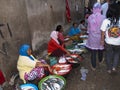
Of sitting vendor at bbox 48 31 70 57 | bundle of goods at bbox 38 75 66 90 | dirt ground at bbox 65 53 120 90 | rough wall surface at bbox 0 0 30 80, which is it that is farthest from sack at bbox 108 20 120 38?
rough wall surface at bbox 0 0 30 80

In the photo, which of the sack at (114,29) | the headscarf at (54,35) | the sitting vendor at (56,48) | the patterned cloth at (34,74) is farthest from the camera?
the headscarf at (54,35)

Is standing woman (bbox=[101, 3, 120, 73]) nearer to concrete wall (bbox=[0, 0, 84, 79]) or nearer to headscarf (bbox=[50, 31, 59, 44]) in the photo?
headscarf (bbox=[50, 31, 59, 44])

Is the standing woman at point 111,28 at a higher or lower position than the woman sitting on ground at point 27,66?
higher

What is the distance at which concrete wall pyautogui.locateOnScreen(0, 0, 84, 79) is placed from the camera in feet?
19.4

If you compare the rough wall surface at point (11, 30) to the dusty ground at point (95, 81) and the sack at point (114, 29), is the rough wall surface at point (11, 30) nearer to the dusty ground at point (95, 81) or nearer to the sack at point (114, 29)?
the dusty ground at point (95, 81)

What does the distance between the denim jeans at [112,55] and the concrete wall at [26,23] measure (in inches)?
88.3

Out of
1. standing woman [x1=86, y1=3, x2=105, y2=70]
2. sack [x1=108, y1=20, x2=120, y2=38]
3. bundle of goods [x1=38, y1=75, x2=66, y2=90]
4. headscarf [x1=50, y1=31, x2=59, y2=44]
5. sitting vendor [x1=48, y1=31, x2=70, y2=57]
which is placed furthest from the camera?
headscarf [x1=50, y1=31, x2=59, y2=44]

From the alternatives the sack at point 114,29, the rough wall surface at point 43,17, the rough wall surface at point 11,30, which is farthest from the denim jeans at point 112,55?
the rough wall surface at point 43,17

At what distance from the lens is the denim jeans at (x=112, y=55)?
18.8 ft

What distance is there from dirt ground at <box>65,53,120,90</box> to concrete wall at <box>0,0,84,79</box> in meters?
1.50

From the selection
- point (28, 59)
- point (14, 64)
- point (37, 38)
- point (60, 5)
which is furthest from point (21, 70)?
point (60, 5)

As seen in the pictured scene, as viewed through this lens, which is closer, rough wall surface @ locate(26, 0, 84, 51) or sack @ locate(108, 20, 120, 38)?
sack @ locate(108, 20, 120, 38)

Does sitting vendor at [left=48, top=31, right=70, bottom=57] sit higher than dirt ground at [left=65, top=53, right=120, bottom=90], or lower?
higher

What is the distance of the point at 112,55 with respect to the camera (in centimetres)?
595
